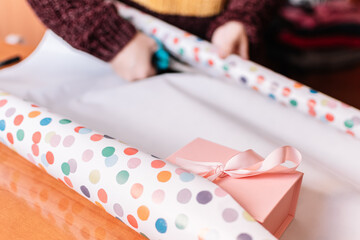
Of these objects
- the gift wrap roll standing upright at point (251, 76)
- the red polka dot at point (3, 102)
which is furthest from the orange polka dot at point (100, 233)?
the gift wrap roll standing upright at point (251, 76)

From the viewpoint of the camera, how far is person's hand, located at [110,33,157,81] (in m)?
0.68

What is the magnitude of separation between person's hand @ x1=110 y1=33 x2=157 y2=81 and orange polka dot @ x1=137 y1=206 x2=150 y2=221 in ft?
1.20

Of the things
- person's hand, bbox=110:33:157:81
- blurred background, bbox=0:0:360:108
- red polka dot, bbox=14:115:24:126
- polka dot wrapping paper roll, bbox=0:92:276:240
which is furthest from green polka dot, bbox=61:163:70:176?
blurred background, bbox=0:0:360:108

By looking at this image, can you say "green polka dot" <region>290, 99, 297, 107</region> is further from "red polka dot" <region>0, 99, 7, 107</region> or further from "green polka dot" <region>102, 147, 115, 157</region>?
"red polka dot" <region>0, 99, 7, 107</region>

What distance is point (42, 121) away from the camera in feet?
1.51

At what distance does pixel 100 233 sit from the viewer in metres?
0.39

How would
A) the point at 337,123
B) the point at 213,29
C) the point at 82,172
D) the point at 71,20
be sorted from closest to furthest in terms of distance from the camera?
the point at 82,172, the point at 337,123, the point at 71,20, the point at 213,29

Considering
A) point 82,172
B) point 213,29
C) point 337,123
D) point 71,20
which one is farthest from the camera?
point 213,29

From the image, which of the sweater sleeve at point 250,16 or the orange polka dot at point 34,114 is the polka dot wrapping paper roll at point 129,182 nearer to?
the orange polka dot at point 34,114

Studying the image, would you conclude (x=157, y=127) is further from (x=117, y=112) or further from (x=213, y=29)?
Answer: (x=213, y=29)

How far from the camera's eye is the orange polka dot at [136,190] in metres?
0.36

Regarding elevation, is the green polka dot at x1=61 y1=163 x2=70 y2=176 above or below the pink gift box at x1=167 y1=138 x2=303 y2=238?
below

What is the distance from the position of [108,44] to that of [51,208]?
0.35m

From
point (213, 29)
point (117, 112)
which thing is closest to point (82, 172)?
point (117, 112)
